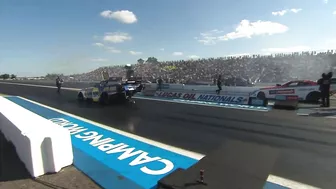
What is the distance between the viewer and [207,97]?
50.3ft

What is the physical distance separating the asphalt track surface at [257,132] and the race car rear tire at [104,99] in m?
2.93

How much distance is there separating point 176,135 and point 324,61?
97.4 ft

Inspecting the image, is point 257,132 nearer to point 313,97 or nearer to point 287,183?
point 287,183

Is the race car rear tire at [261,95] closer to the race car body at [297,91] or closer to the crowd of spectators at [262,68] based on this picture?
the race car body at [297,91]

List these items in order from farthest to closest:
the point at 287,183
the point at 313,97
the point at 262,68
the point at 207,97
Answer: the point at 262,68, the point at 207,97, the point at 313,97, the point at 287,183

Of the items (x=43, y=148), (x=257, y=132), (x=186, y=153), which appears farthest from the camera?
(x=257, y=132)

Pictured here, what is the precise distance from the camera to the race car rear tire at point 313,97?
12.7 meters

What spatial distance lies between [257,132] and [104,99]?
1010cm

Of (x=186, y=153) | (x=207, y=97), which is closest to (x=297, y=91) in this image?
(x=207, y=97)

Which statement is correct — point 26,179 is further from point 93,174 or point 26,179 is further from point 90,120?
point 90,120

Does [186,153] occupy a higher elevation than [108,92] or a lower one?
lower

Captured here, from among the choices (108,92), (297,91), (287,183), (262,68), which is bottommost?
(287,183)

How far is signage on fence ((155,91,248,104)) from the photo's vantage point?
13.7 m

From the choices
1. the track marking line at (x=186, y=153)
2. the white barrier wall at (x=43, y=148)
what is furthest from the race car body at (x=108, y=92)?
the white barrier wall at (x=43, y=148)
